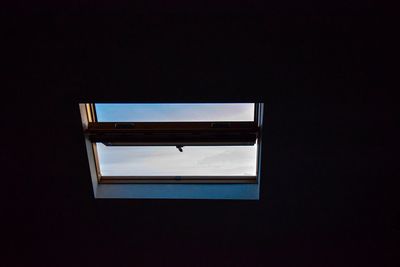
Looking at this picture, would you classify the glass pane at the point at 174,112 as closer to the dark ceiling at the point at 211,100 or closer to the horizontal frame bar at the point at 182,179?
the dark ceiling at the point at 211,100

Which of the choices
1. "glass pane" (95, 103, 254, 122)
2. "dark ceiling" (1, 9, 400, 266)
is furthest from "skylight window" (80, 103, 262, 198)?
"dark ceiling" (1, 9, 400, 266)

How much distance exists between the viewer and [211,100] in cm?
121

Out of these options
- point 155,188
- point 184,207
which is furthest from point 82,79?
point 184,207

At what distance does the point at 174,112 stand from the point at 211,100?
321 millimetres

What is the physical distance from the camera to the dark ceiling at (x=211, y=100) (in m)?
1.06

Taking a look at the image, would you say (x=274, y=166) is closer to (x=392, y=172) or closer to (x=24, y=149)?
(x=392, y=172)

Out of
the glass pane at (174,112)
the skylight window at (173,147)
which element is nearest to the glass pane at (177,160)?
the skylight window at (173,147)

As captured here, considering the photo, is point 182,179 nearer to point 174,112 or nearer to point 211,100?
point 174,112

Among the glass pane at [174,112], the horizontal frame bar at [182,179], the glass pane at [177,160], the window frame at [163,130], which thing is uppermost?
the glass pane at [174,112]

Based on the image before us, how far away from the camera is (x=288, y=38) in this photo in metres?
1.06

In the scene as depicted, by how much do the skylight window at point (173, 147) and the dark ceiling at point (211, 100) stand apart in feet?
0.41

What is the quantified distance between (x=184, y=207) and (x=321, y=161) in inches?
32.1

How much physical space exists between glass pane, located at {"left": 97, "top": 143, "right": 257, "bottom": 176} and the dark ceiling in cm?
22

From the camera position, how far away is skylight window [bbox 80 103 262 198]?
1.43 meters
